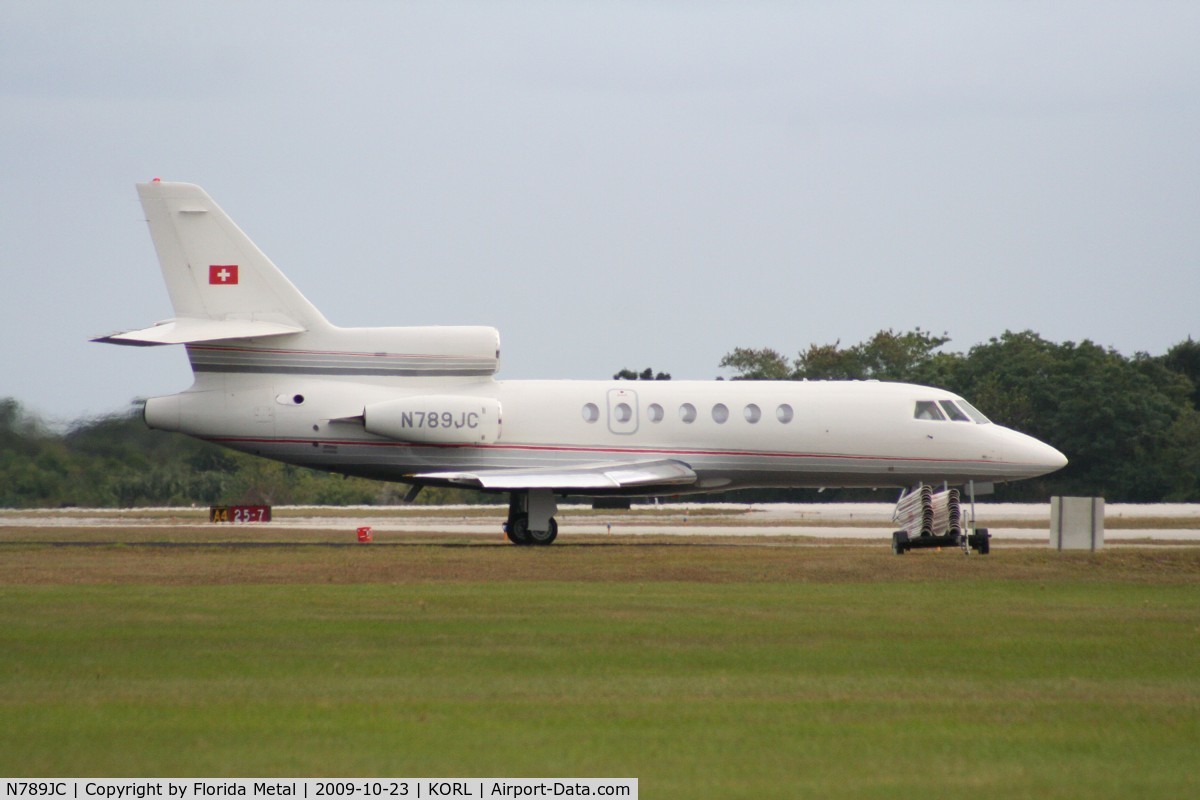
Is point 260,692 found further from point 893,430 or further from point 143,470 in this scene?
point 143,470

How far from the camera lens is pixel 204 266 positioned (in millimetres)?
27875

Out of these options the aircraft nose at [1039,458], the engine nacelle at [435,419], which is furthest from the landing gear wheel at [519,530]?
the aircraft nose at [1039,458]

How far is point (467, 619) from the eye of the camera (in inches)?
586

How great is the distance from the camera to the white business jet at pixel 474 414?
27875mm

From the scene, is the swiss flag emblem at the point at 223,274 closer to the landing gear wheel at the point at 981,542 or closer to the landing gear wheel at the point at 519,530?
the landing gear wheel at the point at 519,530

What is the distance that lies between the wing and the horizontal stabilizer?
3979 millimetres

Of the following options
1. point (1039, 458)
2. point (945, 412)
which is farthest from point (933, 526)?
point (1039, 458)

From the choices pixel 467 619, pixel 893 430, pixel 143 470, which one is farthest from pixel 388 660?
pixel 143 470

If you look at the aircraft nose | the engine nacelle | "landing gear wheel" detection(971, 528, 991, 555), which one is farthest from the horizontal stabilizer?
the aircraft nose

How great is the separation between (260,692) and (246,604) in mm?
6119

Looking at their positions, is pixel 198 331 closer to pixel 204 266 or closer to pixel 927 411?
pixel 204 266

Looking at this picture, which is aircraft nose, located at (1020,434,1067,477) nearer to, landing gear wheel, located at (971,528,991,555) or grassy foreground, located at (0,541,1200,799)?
landing gear wheel, located at (971,528,991,555)
